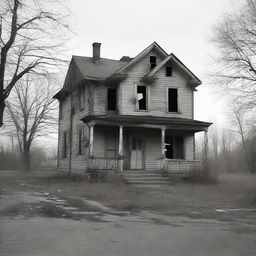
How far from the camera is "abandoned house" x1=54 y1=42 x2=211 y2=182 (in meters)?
25.5

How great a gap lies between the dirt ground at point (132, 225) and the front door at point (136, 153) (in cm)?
865

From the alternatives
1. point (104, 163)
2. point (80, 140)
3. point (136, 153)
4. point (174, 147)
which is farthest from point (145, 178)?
point (80, 140)

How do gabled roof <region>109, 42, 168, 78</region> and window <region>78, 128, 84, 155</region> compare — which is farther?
window <region>78, 128, 84, 155</region>

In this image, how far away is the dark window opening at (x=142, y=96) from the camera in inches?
1073

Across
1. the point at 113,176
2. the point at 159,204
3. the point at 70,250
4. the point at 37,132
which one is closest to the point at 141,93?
the point at 113,176

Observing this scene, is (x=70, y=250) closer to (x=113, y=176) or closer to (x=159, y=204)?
(x=159, y=204)

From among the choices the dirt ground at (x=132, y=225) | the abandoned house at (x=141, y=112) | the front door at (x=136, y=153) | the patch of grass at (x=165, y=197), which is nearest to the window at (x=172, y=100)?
the abandoned house at (x=141, y=112)

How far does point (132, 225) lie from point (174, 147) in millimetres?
18283

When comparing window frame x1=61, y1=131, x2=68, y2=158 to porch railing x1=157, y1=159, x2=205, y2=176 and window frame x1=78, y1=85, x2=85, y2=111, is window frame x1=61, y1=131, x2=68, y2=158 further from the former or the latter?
porch railing x1=157, y1=159, x2=205, y2=176

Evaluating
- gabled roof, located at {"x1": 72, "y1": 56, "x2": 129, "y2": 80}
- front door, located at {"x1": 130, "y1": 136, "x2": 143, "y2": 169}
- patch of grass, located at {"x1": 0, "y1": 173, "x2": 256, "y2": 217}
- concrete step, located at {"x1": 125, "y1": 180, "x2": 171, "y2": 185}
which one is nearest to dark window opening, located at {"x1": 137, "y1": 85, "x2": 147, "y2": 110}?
front door, located at {"x1": 130, "y1": 136, "x2": 143, "y2": 169}

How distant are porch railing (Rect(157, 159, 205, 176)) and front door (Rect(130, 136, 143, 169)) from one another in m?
2.01

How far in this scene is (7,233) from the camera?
851cm

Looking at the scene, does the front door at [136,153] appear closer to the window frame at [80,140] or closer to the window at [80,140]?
the window frame at [80,140]

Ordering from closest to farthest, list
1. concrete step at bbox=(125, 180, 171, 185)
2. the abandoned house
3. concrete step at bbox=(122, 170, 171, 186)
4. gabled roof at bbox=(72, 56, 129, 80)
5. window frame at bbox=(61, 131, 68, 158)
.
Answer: concrete step at bbox=(125, 180, 171, 185)
concrete step at bbox=(122, 170, 171, 186)
the abandoned house
gabled roof at bbox=(72, 56, 129, 80)
window frame at bbox=(61, 131, 68, 158)
